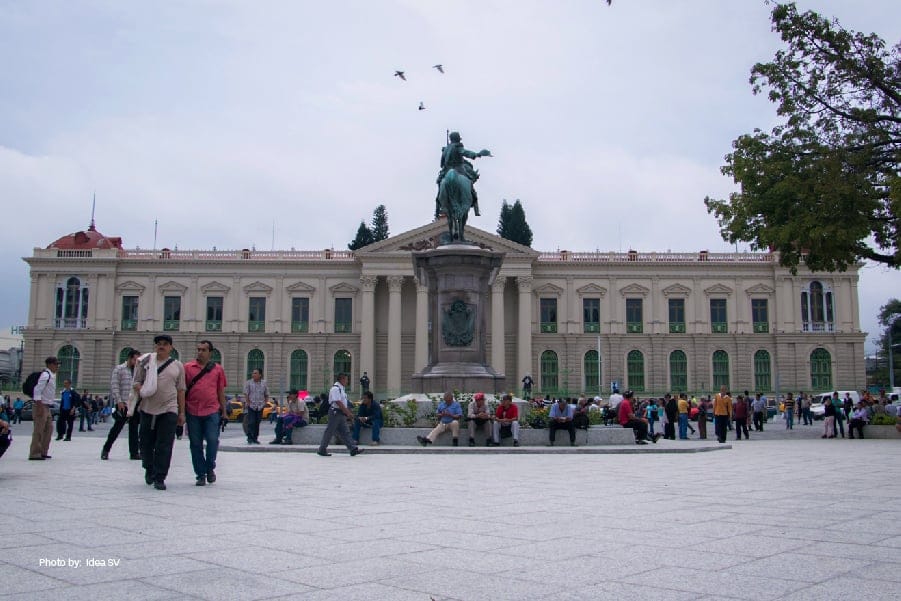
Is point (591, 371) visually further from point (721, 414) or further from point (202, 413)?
point (202, 413)

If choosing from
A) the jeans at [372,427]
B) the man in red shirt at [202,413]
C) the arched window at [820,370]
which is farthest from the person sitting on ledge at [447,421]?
the arched window at [820,370]

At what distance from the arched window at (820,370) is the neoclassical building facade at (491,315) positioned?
102mm

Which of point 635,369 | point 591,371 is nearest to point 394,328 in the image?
point 591,371

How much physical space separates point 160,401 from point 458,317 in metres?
9.15

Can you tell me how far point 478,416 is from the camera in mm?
15984

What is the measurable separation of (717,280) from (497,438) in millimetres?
51700

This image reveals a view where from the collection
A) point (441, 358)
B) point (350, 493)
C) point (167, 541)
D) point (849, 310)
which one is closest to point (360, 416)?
point (441, 358)

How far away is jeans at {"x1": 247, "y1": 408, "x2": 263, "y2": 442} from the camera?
17.3m

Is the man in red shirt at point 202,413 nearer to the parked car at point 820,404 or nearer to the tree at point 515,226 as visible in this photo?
the parked car at point 820,404

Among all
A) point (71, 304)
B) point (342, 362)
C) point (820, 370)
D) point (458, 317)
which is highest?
point (71, 304)

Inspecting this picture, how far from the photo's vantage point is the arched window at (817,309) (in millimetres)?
63219

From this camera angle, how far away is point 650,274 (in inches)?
2532

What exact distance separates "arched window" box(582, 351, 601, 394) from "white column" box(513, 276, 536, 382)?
162 inches

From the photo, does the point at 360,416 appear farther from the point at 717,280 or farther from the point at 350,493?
the point at 717,280
